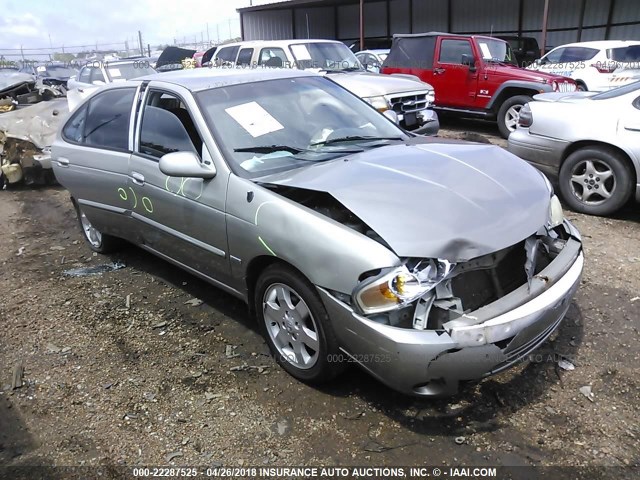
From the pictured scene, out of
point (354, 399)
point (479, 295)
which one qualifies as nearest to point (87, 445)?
point (354, 399)

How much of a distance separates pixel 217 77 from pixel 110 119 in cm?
118

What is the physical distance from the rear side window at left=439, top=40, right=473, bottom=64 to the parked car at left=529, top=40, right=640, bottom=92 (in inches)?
101

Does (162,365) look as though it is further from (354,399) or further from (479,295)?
(479,295)

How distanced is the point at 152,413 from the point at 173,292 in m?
1.56

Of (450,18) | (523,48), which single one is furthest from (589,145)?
(450,18)

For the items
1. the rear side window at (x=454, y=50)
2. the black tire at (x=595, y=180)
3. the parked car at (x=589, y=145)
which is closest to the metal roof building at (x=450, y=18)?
the rear side window at (x=454, y=50)

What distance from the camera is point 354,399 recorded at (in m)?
2.99

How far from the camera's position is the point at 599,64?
39.3 feet

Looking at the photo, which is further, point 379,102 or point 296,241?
point 379,102

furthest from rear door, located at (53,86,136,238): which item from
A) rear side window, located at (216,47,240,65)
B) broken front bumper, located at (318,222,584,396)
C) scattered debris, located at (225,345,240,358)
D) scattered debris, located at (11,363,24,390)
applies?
rear side window, located at (216,47,240,65)

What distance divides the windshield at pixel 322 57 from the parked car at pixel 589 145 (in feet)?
14.4

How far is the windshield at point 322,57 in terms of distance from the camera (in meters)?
9.61

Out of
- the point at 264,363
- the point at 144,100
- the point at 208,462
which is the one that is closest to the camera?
the point at 208,462

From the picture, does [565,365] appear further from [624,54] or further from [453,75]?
[624,54]
